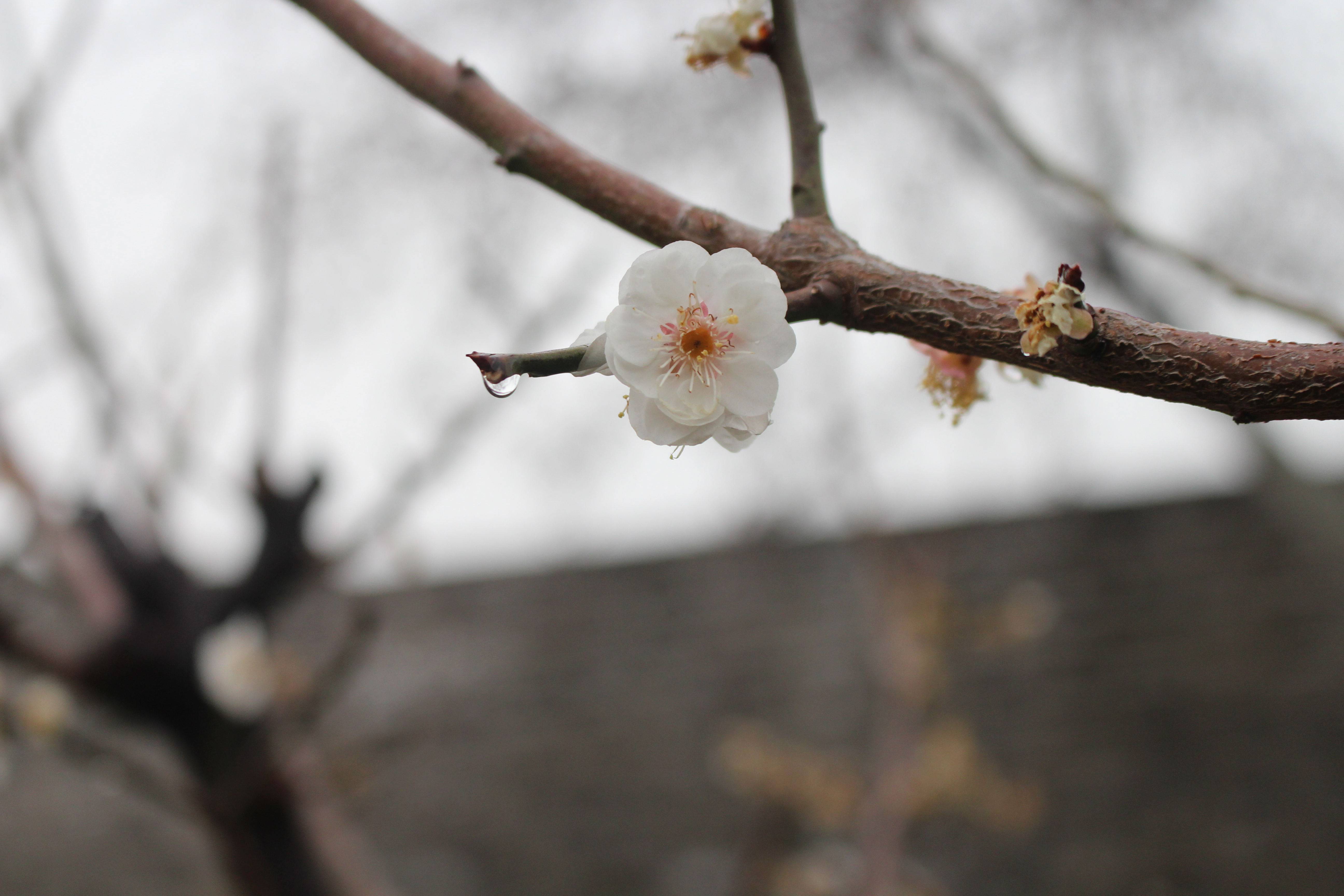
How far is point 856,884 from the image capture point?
230cm

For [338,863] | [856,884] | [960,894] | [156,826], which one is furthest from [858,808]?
[156,826]

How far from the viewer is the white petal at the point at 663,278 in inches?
20.0

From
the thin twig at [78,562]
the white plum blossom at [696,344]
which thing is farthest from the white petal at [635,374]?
the thin twig at [78,562]

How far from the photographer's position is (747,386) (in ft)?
1.77

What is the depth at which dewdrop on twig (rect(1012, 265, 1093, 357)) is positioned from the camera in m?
0.46

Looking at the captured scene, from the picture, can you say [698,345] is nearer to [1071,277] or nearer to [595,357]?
[595,357]

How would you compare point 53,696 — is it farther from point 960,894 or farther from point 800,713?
point 960,894

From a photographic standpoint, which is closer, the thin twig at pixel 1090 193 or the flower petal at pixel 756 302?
the flower petal at pixel 756 302

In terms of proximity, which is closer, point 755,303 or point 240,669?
point 755,303

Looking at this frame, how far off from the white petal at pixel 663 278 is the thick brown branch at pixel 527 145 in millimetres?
38

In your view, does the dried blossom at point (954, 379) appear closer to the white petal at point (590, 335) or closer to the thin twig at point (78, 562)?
the white petal at point (590, 335)

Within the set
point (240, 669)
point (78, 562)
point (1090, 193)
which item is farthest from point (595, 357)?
point (240, 669)

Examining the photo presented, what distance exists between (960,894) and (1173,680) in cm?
111

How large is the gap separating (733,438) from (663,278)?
0.11 metres
